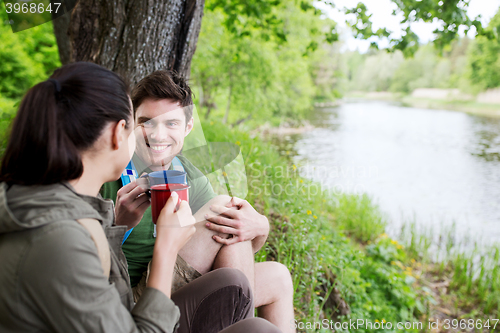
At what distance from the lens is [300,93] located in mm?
14992

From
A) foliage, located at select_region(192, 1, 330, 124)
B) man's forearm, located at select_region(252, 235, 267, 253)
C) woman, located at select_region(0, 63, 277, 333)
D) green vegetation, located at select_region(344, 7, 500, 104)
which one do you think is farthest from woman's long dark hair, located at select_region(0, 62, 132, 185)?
green vegetation, located at select_region(344, 7, 500, 104)

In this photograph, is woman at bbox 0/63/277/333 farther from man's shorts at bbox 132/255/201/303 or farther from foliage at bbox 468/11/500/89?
foliage at bbox 468/11/500/89

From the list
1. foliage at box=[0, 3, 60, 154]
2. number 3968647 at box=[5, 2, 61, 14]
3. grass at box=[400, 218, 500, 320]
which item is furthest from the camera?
foliage at box=[0, 3, 60, 154]

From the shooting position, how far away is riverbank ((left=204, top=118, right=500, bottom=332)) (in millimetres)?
2430

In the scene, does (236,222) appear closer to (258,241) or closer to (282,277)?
(258,241)

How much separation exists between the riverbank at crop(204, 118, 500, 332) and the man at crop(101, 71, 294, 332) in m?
0.77

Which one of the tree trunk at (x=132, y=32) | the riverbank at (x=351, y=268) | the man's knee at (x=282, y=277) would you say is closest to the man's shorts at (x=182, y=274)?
the man's knee at (x=282, y=277)

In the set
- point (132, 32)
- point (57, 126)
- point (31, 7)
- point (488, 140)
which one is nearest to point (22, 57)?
point (31, 7)

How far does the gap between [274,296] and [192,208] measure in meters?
0.63

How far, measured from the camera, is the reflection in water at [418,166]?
6066mm

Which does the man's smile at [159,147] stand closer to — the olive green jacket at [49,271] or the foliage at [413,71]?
the olive green jacket at [49,271]

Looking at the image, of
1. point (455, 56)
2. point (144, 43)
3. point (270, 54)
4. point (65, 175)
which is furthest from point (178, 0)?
point (455, 56)

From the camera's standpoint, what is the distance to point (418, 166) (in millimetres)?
9672

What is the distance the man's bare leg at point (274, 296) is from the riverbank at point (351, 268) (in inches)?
19.4
